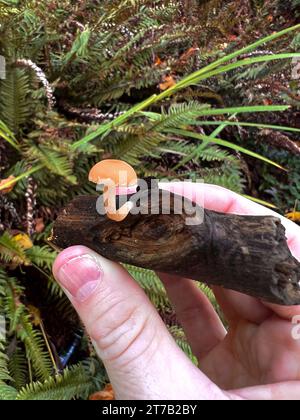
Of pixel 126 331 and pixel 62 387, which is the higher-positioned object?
pixel 126 331

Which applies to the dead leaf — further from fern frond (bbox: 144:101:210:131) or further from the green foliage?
fern frond (bbox: 144:101:210:131)

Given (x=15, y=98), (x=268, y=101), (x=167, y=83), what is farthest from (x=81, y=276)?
(x=268, y=101)

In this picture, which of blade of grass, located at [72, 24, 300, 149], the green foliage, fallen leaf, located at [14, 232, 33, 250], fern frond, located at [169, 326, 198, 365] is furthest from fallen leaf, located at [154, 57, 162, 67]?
fern frond, located at [169, 326, 198, 365]

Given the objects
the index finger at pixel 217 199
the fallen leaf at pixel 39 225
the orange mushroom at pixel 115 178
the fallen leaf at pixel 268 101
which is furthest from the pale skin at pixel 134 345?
the fallen leaf at pixel 268 101

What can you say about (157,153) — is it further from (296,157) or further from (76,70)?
(296,157)

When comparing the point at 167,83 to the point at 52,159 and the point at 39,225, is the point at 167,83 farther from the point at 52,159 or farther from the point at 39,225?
the point at 39,225

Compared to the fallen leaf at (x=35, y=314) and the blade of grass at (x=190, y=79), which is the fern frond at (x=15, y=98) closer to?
the blade of grass at (x=190, y=79)

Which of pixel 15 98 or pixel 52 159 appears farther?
pixel 15 98
